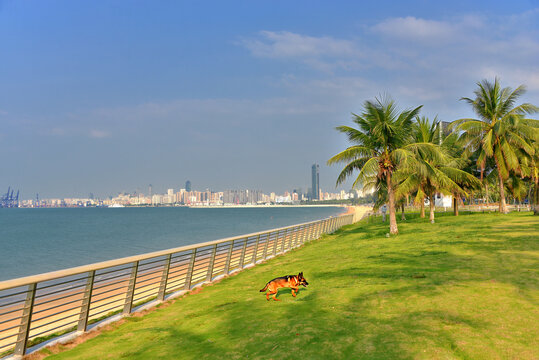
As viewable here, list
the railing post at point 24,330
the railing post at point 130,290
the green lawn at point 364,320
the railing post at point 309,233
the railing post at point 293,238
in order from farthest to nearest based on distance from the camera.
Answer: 1. the railing post at point 309,233
2. the railing post at point 293,238
3. the railing post at point 130,290
4. the railing post at point 24,330
5. the green lawn at point 364,320

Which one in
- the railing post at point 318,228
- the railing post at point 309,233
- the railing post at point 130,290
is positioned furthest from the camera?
the railing post at point 318,228

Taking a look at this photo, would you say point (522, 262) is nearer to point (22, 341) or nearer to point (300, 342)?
point (300, 342)

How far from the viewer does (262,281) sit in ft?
36.1

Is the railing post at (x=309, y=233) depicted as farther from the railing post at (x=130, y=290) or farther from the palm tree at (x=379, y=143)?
the railing post at (x=130, y=290)

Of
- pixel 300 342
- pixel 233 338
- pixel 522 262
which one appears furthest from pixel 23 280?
pixel 522 262

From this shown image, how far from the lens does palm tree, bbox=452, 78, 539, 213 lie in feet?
102

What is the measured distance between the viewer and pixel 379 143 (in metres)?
21.8

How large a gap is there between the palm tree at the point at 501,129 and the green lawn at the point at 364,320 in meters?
24.5

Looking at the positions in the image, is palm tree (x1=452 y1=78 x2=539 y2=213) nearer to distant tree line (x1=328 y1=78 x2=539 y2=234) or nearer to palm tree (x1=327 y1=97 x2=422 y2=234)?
distant tree line (x1=328 y1=78 x2=539 y2=234)

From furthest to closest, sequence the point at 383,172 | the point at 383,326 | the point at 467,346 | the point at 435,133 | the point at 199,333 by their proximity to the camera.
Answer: the point at 435,133 < the point at 383,172 < the point at 199,333 < the point at 383,326 < the point at 467,346

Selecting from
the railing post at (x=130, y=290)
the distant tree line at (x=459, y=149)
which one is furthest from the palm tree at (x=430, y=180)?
the railing post at (x=130, y=290)

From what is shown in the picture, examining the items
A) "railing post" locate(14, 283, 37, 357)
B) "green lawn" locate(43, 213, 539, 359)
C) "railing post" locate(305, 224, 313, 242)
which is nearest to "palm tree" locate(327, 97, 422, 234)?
"railing post" locate(305, 224, 313, 242)

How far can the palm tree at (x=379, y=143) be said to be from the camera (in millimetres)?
21062

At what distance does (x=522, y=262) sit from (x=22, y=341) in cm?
1046
